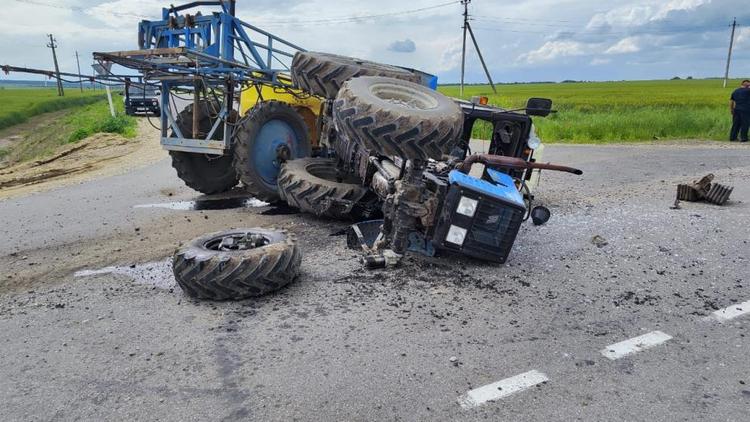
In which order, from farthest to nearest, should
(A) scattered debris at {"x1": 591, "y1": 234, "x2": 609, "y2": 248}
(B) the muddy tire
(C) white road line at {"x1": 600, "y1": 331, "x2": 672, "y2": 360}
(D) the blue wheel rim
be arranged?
1. (D) the blue wheel rim
2. (A) scattered debris at {"x1": 591, "y1": 234, "x2": 609, "y2": 248}
3. (B) the muddy tire
4. (C) white road line at {"x1": 600, "y1": 331, "x2": 672, "y2": 360}

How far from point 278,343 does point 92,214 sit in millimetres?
5069

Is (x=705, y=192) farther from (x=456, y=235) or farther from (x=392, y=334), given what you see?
(x=392, y=334)

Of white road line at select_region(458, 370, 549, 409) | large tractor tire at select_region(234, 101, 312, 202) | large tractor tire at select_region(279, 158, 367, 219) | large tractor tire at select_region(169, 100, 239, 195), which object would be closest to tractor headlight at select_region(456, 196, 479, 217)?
white road line at select_region(458, 370, 549, 409)

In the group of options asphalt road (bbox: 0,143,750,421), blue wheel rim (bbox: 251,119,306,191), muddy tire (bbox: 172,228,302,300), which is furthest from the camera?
blue wheel rim (bbox: 251,119,306,191)

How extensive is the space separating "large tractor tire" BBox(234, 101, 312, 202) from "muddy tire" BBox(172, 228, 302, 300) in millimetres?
3010

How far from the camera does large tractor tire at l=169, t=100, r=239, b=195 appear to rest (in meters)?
8.17

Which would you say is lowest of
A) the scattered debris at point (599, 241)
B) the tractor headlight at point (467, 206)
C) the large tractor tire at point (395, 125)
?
the scattered debris at point (599, 241)

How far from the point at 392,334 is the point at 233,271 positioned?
127 cm

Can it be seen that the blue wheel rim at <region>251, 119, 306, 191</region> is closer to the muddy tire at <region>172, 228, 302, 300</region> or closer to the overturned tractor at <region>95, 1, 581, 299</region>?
the overturned tractor at <region>95, 1, 581, 299</region>

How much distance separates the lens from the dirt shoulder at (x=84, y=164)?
10.6 meters

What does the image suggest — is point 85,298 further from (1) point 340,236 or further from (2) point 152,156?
(2) point 152,156

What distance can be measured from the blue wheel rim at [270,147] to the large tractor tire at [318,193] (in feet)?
2.70

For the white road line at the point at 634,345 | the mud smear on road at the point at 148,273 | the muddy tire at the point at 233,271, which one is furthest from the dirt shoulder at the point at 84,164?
the white road line at the point at 634,345

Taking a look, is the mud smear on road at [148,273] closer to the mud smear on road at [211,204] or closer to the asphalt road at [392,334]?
the asphalt road at [392,334]
